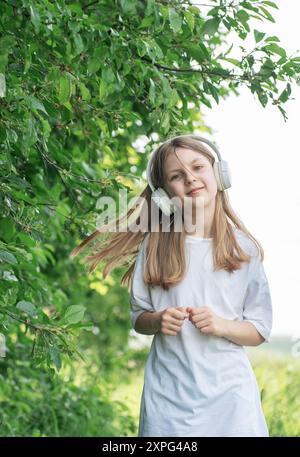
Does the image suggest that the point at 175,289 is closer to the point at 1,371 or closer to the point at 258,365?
the point at 1,371

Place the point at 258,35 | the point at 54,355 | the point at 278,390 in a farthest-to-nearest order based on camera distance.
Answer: the point at 278,390 < the point at 258,35 < the point at 54,355

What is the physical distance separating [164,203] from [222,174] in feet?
0.70

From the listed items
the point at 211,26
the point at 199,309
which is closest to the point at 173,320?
the point at 199,309

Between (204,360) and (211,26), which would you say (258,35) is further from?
(204,360)

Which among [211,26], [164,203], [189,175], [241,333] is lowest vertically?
[241,333]

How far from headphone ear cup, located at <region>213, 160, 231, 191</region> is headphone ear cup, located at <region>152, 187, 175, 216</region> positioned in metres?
0.17

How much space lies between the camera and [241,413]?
2838 millimetres

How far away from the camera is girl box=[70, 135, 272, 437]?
2.84 metres

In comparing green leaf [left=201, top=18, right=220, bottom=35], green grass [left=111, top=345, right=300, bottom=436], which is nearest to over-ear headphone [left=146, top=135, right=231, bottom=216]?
green leaf [left=201, top=18, right=220, bottom=35]

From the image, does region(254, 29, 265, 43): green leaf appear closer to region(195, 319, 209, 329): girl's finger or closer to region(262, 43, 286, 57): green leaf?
region(262, 43, 286, 57): green leaf

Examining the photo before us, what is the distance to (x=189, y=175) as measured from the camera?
10.2 feet

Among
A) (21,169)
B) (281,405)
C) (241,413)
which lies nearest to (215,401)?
(241,413)

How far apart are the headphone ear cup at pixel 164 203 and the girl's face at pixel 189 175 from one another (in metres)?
0.03

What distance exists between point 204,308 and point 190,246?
0.98ft
